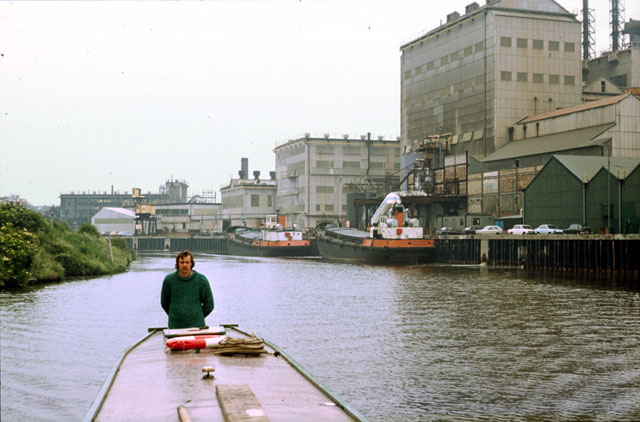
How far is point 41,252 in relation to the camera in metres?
54.5

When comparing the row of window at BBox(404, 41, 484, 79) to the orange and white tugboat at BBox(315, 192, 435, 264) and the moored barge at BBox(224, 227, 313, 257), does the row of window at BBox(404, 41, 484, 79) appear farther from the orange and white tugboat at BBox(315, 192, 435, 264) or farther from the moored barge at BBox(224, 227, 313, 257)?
the moored barge at BBox(224, 227, 313, 257)

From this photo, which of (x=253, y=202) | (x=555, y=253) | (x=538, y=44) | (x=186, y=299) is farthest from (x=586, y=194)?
(x=253, y=202)

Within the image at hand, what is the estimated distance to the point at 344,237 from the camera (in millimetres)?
100062

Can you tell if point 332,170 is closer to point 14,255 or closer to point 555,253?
point 555,253

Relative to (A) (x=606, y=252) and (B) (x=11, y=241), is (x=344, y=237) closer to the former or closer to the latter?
(A) (x=606, y=252)

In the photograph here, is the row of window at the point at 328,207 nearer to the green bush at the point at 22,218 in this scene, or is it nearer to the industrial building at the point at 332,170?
the industrial building at the point at 332,170

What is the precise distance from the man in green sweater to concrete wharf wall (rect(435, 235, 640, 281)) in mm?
46078

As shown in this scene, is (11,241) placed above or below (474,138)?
below

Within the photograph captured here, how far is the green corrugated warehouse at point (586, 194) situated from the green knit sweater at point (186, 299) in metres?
53.5

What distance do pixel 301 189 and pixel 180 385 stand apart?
438ft

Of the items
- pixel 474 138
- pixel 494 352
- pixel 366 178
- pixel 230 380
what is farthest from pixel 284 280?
pixel 366 178

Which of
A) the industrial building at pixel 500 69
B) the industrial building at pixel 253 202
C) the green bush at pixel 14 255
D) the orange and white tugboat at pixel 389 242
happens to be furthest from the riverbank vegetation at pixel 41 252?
the industrial building at pixel 253 202

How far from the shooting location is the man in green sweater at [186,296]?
14555 millimetres

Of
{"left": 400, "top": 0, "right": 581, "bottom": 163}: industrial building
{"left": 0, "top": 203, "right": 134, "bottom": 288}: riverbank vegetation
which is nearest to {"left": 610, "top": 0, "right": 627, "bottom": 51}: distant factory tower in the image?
{"left": 400, "top": 0, "right": 581, "bottom": 163}: industrial building
